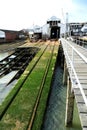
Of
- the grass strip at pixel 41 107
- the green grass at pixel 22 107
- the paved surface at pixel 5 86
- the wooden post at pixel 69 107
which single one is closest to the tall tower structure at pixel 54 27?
the paved surface at pixel 5 86

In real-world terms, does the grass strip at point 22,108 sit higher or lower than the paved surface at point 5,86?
higher

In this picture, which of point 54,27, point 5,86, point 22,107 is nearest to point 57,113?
point 22,107

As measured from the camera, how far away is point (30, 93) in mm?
12664

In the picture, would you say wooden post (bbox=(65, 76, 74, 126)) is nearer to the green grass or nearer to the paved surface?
the green grass

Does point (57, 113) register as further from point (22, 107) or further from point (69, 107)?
point (22, 107)

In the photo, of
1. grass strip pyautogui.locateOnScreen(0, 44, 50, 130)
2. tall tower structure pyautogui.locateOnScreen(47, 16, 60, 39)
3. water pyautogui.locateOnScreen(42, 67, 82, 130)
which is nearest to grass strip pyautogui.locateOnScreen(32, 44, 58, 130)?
grass strip pyautogui.locateOnScreen(0, 44, 50, 130)

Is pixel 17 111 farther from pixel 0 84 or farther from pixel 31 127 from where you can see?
pixel 0 84

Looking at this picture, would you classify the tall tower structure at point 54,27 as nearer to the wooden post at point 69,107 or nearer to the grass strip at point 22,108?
the grass strip at point 22,108

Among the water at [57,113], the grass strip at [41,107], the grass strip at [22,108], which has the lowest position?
the water at [57,113]

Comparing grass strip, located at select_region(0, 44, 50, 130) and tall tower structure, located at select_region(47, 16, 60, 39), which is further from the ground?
tall tower structure, located at select_region(47, 16, 60, 39)

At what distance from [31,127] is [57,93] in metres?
7.49

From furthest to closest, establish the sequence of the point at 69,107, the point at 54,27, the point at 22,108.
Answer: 1. the point at 54,27
2. the point at 69,107
3. the point at 22,108

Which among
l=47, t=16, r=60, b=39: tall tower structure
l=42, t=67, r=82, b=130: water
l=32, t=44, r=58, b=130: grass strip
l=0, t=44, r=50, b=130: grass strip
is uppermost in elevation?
l=47, t=16, r=60, b=39: tall tower structure

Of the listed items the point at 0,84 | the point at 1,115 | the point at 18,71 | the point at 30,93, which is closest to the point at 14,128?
the point at 1,115
